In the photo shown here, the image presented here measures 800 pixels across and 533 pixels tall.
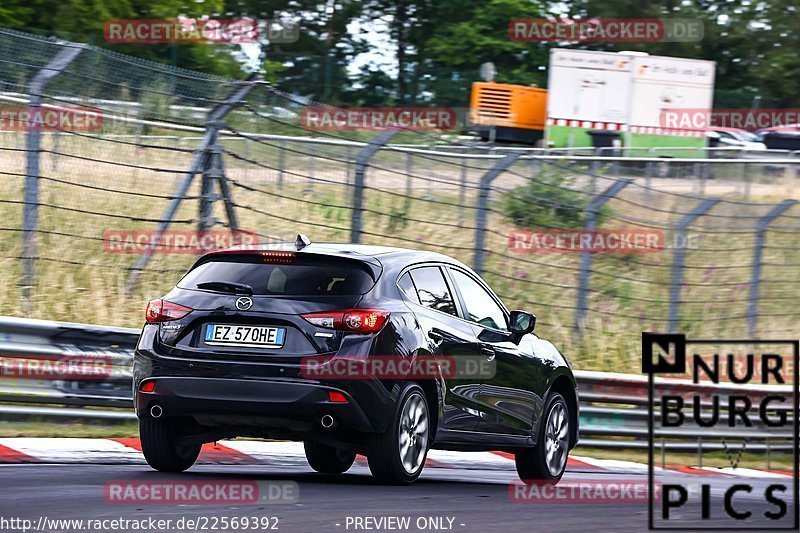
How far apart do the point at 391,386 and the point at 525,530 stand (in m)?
1.39

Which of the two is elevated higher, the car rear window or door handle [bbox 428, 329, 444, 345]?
the car rear window

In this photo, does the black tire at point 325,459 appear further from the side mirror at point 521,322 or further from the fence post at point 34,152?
the fence post at point 34,152

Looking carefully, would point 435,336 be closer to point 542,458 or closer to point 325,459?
point 325,459

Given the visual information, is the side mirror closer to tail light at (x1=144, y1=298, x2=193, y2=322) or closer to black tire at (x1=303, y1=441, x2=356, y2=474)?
Answer: black tire at (x1=303, y1=441, x2=356, y2=474)

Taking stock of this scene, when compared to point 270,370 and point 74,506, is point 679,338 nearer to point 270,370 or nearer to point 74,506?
point 270,370

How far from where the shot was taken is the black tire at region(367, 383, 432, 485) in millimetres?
8336

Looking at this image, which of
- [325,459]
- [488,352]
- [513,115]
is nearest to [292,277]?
[488,352]

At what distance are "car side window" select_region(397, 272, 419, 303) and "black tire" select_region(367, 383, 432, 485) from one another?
1.80 feet

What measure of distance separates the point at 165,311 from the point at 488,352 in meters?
2.23

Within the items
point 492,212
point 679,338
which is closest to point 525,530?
point 679,338

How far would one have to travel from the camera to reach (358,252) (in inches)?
346

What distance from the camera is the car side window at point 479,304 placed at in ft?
31.5

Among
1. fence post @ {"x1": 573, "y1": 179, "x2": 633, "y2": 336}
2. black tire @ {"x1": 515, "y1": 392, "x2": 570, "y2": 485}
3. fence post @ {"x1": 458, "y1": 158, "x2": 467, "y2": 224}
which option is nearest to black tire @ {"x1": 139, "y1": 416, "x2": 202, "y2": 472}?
black tire @ {"x1": 515, "y1": 392, "x2": 570, "y2": 485}

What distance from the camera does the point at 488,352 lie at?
9516 mm
